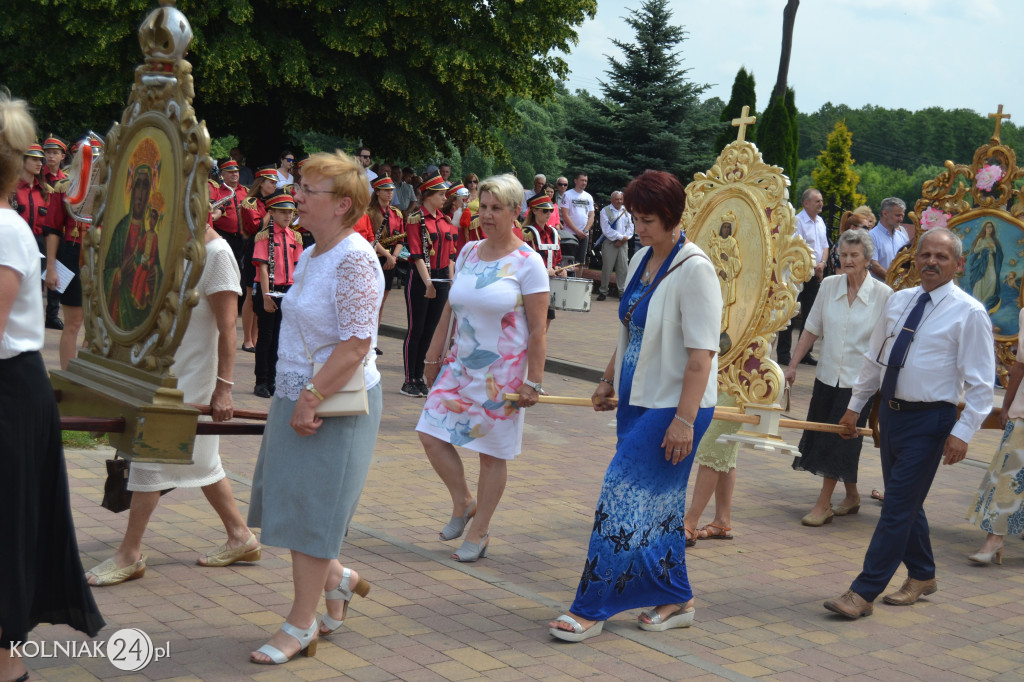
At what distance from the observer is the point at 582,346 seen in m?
16.3

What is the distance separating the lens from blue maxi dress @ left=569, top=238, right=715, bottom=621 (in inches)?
203

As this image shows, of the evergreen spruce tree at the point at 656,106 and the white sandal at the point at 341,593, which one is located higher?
the evergreen spruce tree at the point at 656,106

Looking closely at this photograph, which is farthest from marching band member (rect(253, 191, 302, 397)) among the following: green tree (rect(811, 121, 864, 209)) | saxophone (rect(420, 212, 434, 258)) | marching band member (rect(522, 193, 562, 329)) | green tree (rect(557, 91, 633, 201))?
green tree (rect(557, 91, 633, 201))

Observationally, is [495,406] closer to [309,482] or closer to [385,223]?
[309,482]

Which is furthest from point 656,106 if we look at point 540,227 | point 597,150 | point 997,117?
point 997,117

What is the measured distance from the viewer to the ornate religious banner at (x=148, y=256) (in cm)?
426

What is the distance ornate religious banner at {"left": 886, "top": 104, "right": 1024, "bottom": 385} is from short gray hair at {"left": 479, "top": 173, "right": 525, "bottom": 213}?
3311 millimetres

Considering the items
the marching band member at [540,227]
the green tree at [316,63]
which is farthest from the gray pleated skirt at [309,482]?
the green tree at [316,63]

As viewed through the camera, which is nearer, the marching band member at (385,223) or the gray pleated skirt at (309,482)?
the gray pleated skirt at (309,482)

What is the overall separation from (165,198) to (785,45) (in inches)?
950

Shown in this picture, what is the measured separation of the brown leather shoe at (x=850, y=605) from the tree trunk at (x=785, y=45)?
22.1 m

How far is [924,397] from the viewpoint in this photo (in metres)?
5.78

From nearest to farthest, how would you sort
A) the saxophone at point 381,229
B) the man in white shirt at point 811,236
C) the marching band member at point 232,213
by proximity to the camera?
the saxophone at point 381,229 < the marching band member at point 232,213 < the man in white shirt at point 811,236

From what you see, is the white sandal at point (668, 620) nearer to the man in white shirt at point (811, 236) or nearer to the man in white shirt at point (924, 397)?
the man in white shirt at point (924, 397)
